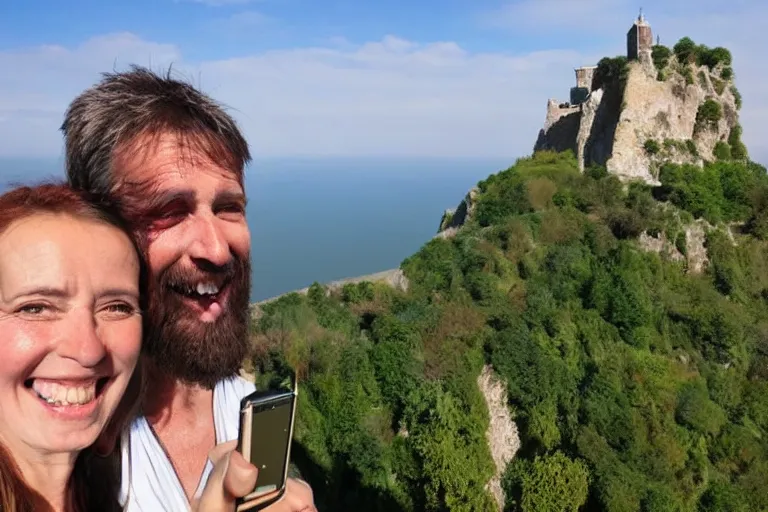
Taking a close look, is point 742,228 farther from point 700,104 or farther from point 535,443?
point 535,443

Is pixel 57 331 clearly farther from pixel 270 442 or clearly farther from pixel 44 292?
pixel 270 442

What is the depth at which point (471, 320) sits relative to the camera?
13.9 metres

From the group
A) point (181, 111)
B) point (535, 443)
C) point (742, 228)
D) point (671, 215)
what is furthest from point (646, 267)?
point (181, 111)

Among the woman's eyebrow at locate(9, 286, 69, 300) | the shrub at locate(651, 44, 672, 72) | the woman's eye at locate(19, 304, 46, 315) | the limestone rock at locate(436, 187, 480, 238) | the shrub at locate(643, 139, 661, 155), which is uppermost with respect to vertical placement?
the shrub at locate(651, 44, 672, 72)

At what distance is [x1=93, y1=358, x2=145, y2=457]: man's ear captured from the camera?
4.35 feet

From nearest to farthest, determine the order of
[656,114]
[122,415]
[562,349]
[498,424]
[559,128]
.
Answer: [122,415], [498,424], [562,349], [656,114], [559,128]

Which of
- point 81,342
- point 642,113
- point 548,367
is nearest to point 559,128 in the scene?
point 642,113

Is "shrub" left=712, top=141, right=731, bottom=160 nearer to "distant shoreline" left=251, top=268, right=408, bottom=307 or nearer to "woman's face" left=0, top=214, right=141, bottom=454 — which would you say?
"distant shoreline" left=251, top=268, right=408, bottom=307

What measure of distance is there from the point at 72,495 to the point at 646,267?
1717 cm

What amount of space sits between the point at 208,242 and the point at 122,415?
16.4 inches

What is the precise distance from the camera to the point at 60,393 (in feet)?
3.63

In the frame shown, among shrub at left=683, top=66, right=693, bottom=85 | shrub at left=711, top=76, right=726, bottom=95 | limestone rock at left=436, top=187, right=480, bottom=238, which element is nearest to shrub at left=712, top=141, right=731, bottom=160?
shrub at left=711, top=76, right=726, bottom=95

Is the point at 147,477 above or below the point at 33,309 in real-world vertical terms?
below

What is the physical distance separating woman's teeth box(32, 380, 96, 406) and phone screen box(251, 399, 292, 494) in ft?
1.03
